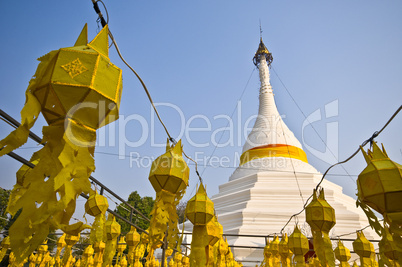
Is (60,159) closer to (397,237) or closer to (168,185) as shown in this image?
(168,185)

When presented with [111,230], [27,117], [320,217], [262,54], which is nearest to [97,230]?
[111,230]

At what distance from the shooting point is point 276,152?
719 inches

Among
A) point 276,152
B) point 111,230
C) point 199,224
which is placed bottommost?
point 111,230

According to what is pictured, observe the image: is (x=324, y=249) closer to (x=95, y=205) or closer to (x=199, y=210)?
(x=199, y=210)

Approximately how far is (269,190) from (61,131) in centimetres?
1445

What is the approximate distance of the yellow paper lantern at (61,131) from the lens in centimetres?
167

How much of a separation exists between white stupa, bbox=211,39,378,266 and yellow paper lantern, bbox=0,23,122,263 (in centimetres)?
903

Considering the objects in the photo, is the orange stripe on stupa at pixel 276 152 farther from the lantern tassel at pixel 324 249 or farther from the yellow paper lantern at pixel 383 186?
the yellow paper lantern at pixel 383 186

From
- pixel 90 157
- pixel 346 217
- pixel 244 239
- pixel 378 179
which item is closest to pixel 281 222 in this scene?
pixel 244 239

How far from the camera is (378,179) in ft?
11.3

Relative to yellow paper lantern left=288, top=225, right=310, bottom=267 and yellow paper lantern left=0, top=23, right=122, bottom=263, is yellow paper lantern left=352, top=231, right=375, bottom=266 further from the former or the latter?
yellow paper lantern left=0, top=23, right=122, bottom=263

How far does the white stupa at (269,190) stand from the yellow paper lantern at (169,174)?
708 cm

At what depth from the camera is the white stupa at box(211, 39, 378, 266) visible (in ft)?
41.2

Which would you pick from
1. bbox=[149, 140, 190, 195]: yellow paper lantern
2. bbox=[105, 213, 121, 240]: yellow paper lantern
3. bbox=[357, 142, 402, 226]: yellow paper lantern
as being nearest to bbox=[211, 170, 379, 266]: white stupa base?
bbox=[105, 213, 121, 240]: yellow paper lantern
